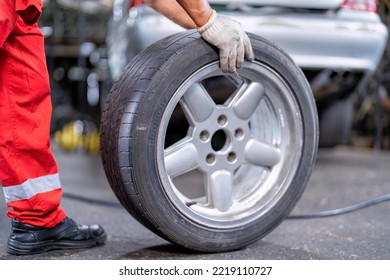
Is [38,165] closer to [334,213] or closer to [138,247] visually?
[138,247]

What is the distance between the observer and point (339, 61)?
3.31 m

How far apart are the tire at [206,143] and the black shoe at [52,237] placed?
0.86ft

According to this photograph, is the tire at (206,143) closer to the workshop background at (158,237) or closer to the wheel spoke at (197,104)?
the wheel spoke at (197,104)

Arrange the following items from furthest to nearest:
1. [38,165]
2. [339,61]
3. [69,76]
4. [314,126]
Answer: [69,76], [339,61], [314,126], [38,165]

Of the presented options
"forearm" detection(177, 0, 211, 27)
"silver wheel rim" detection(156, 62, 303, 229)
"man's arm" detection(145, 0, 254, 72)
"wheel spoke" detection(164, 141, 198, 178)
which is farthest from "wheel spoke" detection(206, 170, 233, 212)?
"forearm" detection(177, 0, 211, 27)

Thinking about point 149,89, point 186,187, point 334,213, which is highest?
point 149,89

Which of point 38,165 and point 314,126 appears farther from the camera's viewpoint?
point 314,126

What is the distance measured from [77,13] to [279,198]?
6.90 metres

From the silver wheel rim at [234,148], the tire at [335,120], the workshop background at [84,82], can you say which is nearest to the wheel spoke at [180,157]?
the silver wheel rim at [234,148]

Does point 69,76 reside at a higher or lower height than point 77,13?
lower

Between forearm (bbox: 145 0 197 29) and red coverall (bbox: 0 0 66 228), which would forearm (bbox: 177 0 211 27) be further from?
red coverall (bbox: 0 0 66 228)

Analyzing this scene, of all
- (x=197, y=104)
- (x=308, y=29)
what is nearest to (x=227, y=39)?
(x=197, y=104)

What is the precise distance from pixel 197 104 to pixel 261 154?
32cm

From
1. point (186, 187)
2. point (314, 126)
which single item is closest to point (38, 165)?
point (314, 126)
